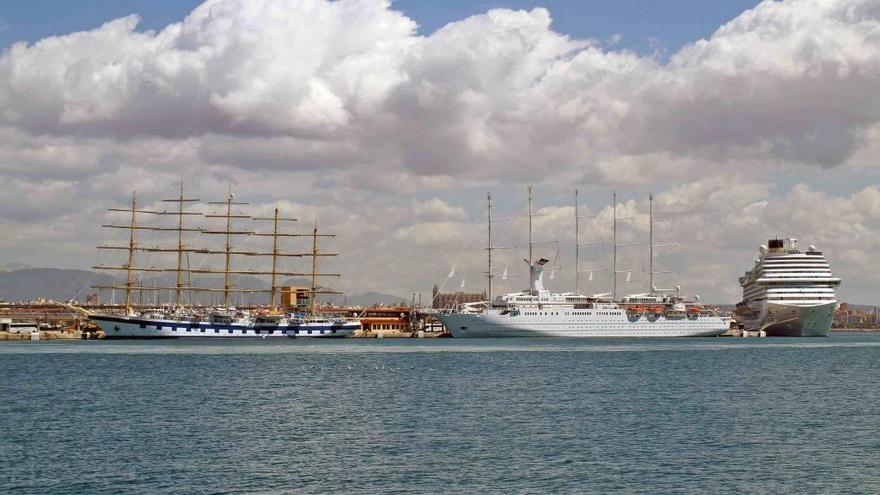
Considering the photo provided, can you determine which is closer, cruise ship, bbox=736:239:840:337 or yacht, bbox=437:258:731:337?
yacht, bbox=437:258:731:337

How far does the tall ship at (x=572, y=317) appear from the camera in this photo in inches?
6206

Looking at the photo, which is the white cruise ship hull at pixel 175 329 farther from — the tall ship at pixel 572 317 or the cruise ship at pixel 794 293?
the cruise ship at pixel 794 293

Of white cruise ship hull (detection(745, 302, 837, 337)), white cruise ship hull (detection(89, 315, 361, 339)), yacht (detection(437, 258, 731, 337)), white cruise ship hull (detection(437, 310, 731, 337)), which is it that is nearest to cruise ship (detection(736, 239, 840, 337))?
white cruise ship hull (detection(745, 302, 837, 337))

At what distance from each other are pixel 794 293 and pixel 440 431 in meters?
147

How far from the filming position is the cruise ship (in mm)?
175375

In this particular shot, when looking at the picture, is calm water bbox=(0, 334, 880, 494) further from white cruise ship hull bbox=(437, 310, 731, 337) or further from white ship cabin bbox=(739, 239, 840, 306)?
white ship cabin bbox=(739, 239, 840, 306)

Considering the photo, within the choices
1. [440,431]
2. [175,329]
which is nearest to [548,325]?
[175,329]

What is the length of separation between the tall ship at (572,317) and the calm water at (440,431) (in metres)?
81.3

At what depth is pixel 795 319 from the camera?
176 meters

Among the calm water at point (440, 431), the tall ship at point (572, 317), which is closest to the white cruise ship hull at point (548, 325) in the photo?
the tall ship at point (572, 317)

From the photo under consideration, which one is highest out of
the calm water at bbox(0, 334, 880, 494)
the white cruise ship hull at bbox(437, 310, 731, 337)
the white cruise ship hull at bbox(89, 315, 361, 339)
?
the white cruise ship hull at bbox(437, 310, 731, 337)

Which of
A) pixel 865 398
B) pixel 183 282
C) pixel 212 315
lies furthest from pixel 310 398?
pixel 183 282

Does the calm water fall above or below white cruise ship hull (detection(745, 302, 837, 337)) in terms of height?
below

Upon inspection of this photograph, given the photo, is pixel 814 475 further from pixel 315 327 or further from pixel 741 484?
pixel 315 327
